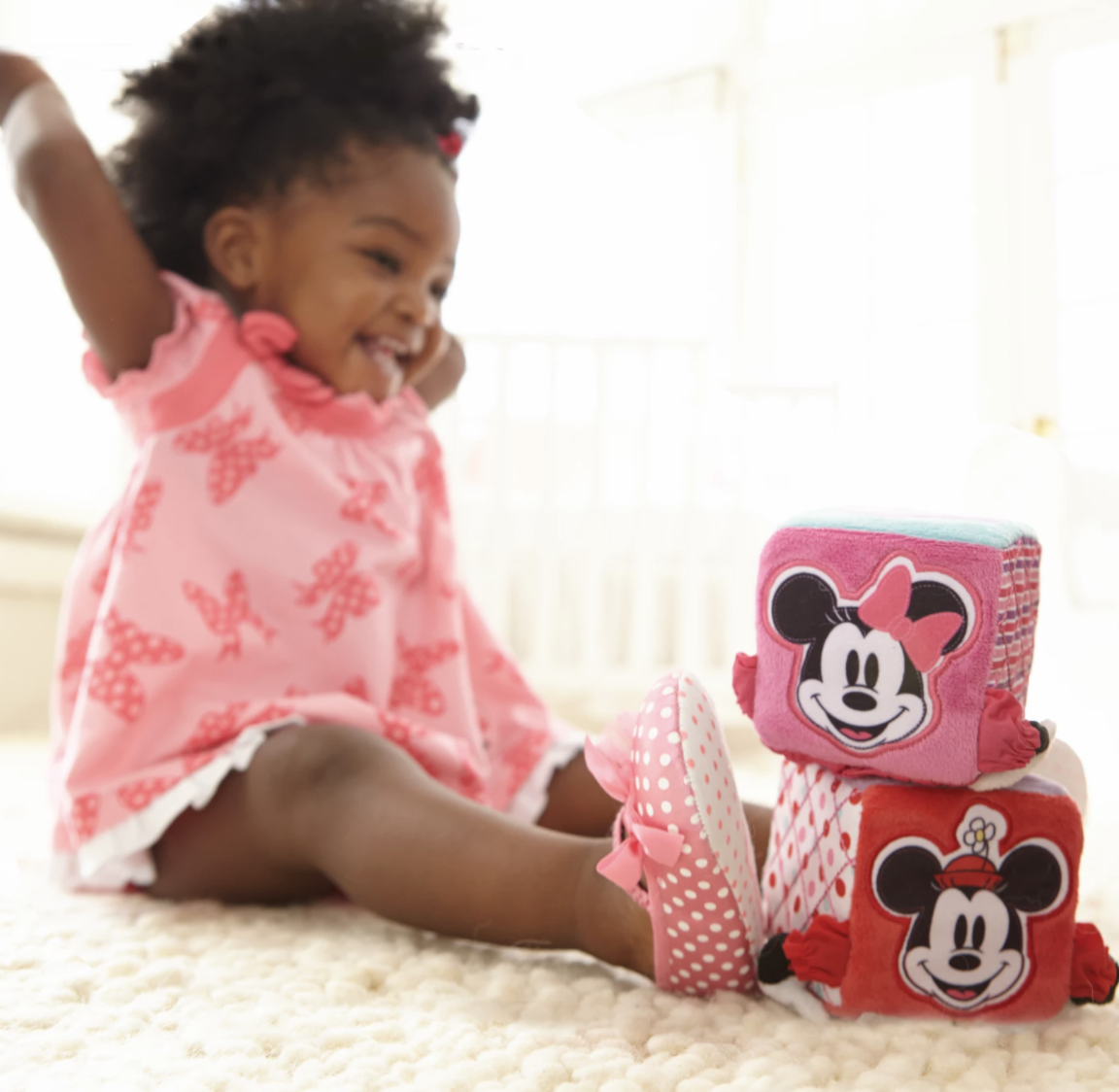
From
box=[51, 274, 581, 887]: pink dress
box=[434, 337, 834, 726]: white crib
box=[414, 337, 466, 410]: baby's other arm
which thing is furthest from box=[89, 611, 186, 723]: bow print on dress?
box=[434, 337, 834, 726]: white crib

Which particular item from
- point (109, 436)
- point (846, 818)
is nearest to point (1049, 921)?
point (846, 818)

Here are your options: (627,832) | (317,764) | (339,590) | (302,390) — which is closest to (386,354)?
(302,390)

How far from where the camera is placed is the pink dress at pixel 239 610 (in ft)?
1.86

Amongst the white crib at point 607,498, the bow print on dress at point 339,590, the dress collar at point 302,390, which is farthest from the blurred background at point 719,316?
the bow print on dress at point 339,590

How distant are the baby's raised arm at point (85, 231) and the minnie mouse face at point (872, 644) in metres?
0.43

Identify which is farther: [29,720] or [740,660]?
[29,720]

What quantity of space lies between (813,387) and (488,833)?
0.97 meters

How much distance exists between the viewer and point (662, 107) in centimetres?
111

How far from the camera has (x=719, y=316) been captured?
7.40ft

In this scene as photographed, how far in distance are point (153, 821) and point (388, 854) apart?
160 mm

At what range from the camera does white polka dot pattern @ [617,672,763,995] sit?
374 mm

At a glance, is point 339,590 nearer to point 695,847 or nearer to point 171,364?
point 171,364

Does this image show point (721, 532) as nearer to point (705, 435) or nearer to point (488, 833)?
point (705, 435)

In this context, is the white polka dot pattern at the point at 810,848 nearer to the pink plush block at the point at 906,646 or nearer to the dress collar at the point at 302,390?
the pink plush block at the point at 906,646
